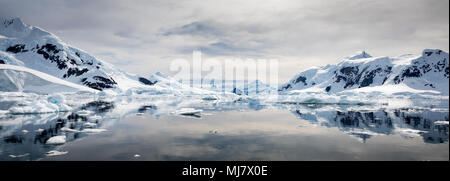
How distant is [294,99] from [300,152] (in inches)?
1683

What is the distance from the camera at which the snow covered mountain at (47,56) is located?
15238cm

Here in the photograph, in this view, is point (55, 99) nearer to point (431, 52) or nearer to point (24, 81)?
point (24, 81)

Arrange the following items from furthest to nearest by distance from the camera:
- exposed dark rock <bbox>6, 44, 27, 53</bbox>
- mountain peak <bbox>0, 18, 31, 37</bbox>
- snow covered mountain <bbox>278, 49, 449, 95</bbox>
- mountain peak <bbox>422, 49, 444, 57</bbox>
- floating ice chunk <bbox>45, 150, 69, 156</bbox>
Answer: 1. mountain peak <bbox>0, 18, 31, 37</bbox>
2. mountain peak <bbox>422, 49, 444, 57</bbox>
3. exposed dark rock <bbox>6, 44, 27, 53</bbox>
4. snow covered mountain <bbox>278, 49, 449, 95</bbox>
5. floating ice chunk <bbox>45, 150, 69, 156</bbox>

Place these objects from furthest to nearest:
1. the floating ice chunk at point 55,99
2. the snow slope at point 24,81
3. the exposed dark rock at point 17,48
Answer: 1. the exposed dark rock at point 17,48
2. the snow slope at point 24,81
3. the floating ice chunk at point 55,99

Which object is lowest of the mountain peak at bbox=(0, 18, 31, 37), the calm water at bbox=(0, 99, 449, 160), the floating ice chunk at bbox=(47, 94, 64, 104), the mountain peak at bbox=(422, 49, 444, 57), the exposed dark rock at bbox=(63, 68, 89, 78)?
the calm water at bbox=(0, 99, 449, 160)

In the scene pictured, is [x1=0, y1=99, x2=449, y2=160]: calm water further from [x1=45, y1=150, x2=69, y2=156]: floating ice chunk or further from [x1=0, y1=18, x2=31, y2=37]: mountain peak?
[x1=0, y1=18, x2=31, y2=37]: mountain peak

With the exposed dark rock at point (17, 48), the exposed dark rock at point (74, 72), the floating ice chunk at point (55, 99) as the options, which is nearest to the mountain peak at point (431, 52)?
the floating ice chunk at point (55, 99)

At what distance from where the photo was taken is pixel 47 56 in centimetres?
16250

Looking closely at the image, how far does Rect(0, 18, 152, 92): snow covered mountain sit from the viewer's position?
5999 inches

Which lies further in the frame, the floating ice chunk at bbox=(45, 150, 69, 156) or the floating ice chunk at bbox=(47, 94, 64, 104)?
the floating ice chunk at bbox=(47, 94, 64, 104)

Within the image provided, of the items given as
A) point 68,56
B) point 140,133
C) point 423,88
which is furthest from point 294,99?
point 68,56

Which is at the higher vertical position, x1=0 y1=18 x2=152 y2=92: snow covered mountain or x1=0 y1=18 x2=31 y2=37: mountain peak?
x1=0 y1=18 x2=31 y2=37: mountain peak

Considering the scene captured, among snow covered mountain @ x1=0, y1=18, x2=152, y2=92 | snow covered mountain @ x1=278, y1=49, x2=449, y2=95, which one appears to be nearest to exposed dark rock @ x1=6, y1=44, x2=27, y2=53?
snow covered mountain @ x1=0, y1=18, x2=152, y2=92

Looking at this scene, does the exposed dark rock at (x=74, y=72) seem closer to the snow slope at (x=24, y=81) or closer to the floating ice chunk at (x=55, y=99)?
the snow slope at (x=24, y=81)
